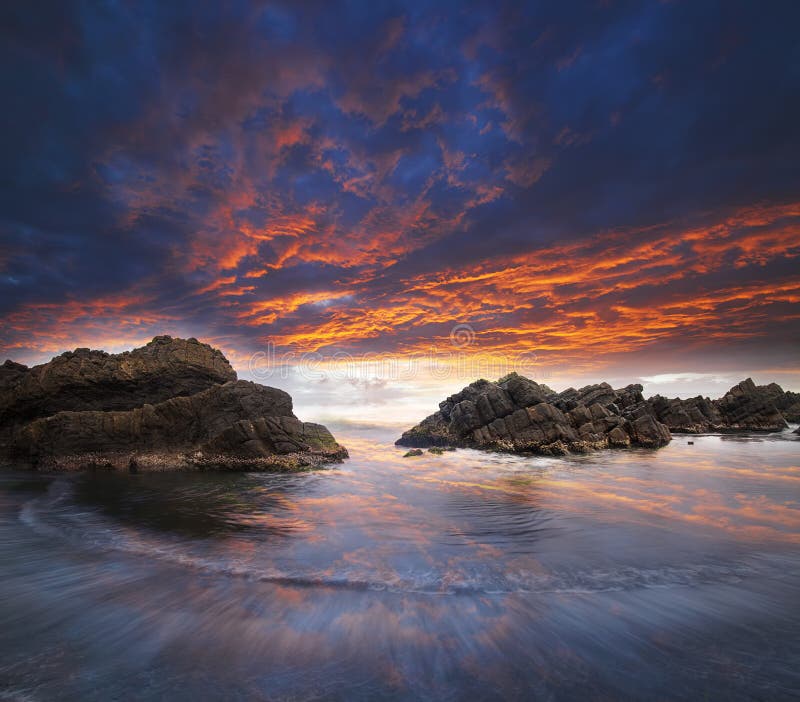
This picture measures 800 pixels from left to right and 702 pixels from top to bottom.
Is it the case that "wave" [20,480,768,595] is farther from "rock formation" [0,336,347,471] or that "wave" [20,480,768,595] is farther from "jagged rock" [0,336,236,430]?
"jagged rock" [0,336,236,430]

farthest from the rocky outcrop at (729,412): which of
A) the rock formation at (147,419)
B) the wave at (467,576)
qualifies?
the wave at (467,576)

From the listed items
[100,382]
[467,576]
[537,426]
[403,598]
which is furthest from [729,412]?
[100,382]

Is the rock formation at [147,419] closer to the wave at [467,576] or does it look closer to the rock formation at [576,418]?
the wave at [467,576]

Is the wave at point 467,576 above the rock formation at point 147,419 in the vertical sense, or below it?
below

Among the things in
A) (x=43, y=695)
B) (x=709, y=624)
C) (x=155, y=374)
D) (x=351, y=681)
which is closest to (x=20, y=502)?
Answer: (x=155, y=374)

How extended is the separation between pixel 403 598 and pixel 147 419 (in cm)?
2377

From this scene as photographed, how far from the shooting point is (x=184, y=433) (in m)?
23.6

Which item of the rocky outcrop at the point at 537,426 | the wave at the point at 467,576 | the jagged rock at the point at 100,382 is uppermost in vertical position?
the jagged rock at the point at 100,382

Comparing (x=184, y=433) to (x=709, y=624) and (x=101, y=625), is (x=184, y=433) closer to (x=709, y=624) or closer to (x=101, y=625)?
(x=101, y=625)

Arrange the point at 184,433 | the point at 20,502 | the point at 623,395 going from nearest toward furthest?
the point at 20,502
the point at 184,433
the point at 623,395

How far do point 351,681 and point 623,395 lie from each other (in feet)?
167

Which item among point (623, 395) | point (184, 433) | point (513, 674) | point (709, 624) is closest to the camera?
point (513, 674)

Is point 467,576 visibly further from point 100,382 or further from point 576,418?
point 576,418

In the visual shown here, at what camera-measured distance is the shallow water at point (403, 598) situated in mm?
4199
